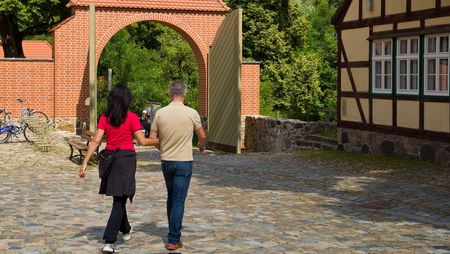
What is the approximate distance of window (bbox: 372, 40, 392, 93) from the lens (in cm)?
1881

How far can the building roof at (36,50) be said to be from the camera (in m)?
57.3

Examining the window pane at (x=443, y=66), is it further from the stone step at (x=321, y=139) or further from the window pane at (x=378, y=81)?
the stone step at (x=321, y=139)

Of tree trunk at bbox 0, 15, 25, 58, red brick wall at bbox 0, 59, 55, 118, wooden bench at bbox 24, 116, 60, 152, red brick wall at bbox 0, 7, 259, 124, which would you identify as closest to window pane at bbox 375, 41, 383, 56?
wooden bench at bbox 24, 116, 60, 152

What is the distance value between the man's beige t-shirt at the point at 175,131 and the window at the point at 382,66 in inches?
468

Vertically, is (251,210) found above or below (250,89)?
below

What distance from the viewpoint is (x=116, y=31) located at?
94.6 ft

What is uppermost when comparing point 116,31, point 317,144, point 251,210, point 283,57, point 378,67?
point 283,57

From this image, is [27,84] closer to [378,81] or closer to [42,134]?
[42,134]

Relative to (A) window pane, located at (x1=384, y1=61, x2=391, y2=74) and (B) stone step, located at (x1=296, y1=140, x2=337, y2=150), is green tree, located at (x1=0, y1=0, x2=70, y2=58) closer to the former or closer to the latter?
(B) stone step, located at (x1=296, y1=140, x2=337, y2=150)

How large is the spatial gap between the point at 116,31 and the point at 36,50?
30704 mm

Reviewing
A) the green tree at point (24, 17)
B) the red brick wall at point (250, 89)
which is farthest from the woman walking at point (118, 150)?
the green tree at point (24, 17)

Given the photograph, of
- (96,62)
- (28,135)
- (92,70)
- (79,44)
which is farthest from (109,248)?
(79,44)

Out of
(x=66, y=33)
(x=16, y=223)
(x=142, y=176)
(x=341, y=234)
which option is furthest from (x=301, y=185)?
(x=66, y=33)

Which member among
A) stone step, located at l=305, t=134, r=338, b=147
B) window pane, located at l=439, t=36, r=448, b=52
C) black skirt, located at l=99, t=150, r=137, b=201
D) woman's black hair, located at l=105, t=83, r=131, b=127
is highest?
window pane, located at l=439, t=36, r=448, b=52
